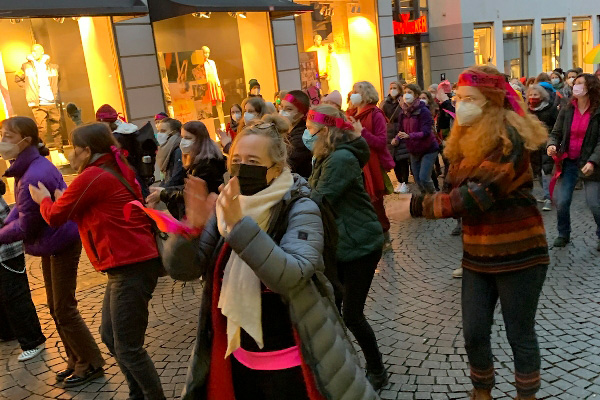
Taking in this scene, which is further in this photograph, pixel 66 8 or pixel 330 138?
pixel 66 8

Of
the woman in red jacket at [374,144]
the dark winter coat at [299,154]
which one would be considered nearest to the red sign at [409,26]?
the woman in red jacket at [374,144]

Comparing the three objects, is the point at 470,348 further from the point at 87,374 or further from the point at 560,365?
the point at 87,374

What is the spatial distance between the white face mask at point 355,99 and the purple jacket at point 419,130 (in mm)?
1583

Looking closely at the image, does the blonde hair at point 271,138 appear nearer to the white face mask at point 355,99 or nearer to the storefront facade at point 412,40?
the white face mask at point 355,99

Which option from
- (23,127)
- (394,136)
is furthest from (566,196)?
(23,127)

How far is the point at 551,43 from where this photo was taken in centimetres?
2428

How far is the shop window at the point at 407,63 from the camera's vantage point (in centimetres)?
2081

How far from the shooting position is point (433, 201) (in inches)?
111

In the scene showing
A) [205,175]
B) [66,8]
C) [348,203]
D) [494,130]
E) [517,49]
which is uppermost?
[66,8]

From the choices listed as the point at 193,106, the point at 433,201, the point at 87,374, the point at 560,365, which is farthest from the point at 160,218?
the point at 193,106

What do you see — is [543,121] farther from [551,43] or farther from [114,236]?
[551,43]

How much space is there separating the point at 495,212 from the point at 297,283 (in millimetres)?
1266

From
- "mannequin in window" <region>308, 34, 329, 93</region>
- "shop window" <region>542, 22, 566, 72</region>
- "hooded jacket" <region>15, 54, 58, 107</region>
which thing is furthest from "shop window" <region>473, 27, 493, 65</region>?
"hooded jacket" <region>15, 54, 58, 107</region>

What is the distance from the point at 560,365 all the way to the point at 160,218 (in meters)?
2.92
